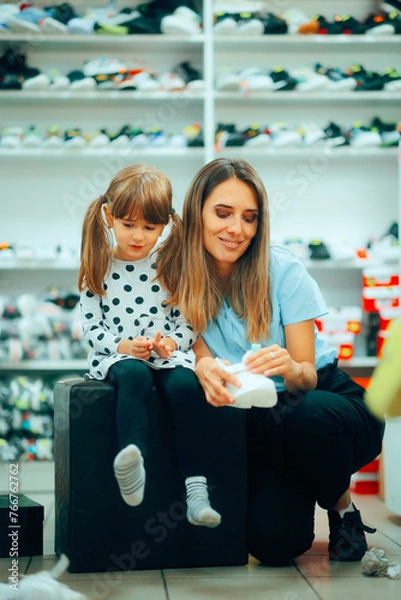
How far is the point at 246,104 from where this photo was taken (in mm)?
4316

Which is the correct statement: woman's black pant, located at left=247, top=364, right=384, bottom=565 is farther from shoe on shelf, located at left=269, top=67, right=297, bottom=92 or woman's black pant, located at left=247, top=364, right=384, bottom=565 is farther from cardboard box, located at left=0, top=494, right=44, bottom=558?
shoe on shelf, located at left=269, top=67, right=297, bottom=92

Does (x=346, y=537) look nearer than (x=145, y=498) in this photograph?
No

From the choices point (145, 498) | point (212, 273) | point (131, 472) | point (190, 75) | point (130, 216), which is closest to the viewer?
point (131, 472)

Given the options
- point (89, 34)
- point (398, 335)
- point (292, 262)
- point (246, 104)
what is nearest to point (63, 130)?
point (89, 34)

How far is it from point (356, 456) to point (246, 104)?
101 inches

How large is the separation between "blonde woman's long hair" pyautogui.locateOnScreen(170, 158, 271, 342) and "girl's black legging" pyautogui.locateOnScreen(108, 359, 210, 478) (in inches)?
9.8

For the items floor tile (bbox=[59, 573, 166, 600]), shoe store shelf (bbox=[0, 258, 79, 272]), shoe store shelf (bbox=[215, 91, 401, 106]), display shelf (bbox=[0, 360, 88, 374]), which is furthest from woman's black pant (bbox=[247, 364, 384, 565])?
shoe store shelf (bbox=[215, 91, 401, 106])

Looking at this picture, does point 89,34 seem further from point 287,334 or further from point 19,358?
point 287,334

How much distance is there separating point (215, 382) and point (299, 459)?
1.19 feet

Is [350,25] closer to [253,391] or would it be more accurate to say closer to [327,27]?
[327,27]

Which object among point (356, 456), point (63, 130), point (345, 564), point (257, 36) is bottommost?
point (345, 564)

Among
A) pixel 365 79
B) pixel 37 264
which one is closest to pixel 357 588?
pixel 37 264

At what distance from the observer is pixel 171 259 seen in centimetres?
228

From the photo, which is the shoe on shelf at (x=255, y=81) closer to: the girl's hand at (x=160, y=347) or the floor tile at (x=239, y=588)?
the girl's hand at (x=160, y=347)
